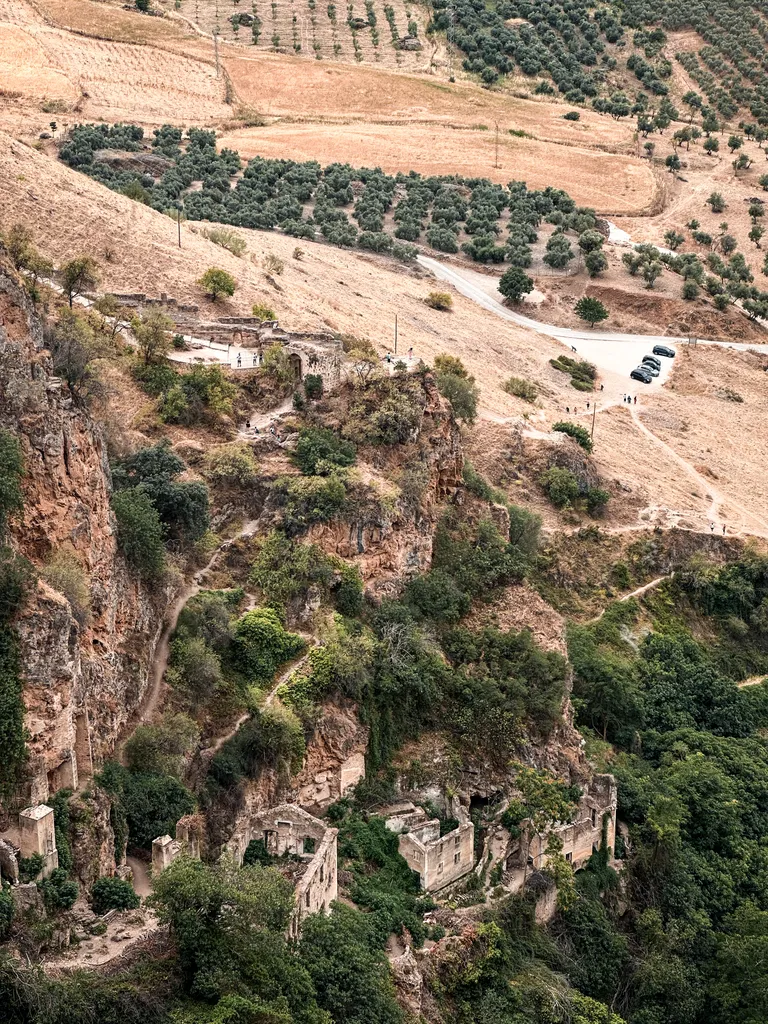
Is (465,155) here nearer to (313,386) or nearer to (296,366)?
(296,366)

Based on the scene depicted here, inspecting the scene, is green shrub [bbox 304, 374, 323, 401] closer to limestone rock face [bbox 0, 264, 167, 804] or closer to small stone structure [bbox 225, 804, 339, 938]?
limestone rock face [bbox 0, 264, 167, 804]

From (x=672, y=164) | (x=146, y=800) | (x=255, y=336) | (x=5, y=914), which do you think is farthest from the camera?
(x=672, y=164)

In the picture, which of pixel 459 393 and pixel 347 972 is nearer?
pixel 347 972

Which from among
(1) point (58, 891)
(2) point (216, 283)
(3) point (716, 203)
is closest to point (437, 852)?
(1) point (58, 891)

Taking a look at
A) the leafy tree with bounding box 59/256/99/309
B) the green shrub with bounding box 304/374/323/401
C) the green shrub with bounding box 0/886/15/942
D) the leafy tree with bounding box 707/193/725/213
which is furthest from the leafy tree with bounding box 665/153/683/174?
the green shrub with bounding box 0/886/15/942

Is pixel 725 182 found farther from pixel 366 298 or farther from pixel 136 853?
pixel 136 853

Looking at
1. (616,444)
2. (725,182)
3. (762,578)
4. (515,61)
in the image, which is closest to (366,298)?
(616,444)
